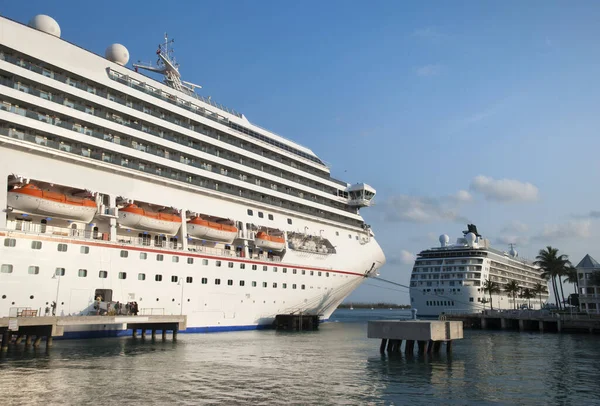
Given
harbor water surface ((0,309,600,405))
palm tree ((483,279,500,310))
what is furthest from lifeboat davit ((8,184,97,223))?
palm tree ((483,279,500,310))

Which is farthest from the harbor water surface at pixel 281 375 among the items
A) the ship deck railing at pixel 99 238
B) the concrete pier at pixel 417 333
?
the ship deck railing at pixel 99 238

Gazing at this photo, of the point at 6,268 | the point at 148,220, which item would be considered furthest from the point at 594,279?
the point at 6,268

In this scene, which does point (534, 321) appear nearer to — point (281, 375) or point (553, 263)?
point (553, 263)

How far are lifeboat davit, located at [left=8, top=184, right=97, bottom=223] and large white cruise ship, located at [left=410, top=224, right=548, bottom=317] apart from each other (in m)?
60.0

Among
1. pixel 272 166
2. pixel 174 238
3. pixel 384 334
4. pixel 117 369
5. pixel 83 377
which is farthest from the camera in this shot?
pixel 272 166

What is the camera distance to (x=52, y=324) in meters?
25.9

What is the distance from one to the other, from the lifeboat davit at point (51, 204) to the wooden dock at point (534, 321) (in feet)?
103

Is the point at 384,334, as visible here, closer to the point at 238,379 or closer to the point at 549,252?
the point at 238,379

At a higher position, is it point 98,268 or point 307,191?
point 307,191

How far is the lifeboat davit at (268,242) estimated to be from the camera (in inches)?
1607

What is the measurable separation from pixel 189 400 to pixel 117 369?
667 centimetres

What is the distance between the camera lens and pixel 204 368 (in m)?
21.7

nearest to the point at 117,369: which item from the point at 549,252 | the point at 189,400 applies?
the point at 189,400

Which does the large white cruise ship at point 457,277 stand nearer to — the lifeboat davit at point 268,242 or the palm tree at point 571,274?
the palm tree at point 571,274
